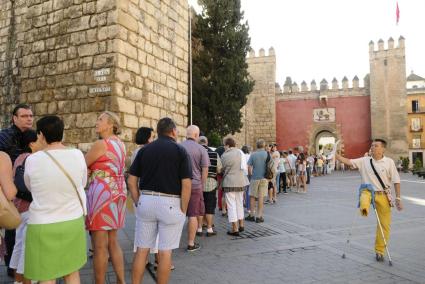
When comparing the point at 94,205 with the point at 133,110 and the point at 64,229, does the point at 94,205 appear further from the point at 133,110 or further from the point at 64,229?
the point at 133,110

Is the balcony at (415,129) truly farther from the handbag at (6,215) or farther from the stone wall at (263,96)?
the handbag at (6,215)

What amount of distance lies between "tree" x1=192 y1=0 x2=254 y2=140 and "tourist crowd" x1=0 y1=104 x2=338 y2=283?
1192 centimetres

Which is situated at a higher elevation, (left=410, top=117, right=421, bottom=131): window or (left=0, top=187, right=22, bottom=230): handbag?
(left=410, top=117, right=421, bottom=131): window

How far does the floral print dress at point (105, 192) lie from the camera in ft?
10.2

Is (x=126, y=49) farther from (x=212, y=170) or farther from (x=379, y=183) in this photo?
(x=379, y=183)

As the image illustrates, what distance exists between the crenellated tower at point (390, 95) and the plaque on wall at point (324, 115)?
2.97 meters

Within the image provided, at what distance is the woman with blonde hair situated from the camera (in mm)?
3104

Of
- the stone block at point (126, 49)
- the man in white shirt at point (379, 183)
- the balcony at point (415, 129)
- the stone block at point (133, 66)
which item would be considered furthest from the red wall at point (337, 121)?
the man in white shirt at point (379, 183)

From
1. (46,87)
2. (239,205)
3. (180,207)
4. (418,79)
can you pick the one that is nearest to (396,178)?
(239,205)

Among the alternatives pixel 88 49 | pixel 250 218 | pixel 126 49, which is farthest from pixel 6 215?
pixel 250 218

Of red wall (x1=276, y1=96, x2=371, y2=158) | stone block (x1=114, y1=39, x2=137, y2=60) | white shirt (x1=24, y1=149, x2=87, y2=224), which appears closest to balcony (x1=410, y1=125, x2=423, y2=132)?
red wall (x1=276, y1=96, x2=371, y2=158)

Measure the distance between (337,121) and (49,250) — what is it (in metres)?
28.8

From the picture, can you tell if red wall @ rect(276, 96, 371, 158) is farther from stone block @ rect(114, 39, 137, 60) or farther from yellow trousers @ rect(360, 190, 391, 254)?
yellow trousers @ rect(360, 190, 391, 254)

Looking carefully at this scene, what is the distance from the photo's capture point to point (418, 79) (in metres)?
49.7
